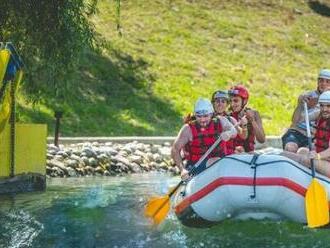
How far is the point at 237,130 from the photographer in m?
10.0

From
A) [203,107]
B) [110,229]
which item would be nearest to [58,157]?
[110,229]

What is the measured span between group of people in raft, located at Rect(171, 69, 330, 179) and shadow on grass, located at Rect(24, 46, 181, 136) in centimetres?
1012

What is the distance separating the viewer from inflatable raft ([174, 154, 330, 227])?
860 centimetres

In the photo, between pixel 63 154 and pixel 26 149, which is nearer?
pixel 26 149

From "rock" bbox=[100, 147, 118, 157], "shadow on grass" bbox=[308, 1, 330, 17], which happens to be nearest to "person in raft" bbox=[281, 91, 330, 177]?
"rock" bbox=[100, 147, 118, 157]

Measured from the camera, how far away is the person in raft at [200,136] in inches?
383

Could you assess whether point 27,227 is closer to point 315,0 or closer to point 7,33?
point 7,33

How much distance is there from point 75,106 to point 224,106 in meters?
12.2

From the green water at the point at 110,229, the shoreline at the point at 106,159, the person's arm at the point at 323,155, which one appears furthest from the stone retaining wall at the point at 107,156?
the person's arm at the point at 323,155

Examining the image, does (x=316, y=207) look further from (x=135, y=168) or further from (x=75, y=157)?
(x=135, y=168)

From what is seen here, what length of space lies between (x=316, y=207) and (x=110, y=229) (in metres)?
2.82

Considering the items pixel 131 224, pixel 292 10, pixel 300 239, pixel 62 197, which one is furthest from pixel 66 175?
pixel 292 10

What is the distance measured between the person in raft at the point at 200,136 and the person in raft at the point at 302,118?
868mm

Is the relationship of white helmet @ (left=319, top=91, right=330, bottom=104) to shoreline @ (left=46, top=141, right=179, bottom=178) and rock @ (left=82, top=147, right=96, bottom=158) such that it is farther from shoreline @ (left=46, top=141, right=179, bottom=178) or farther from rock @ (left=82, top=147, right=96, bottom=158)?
rock @ (left=82, top=147, right=96, bottom=158)
